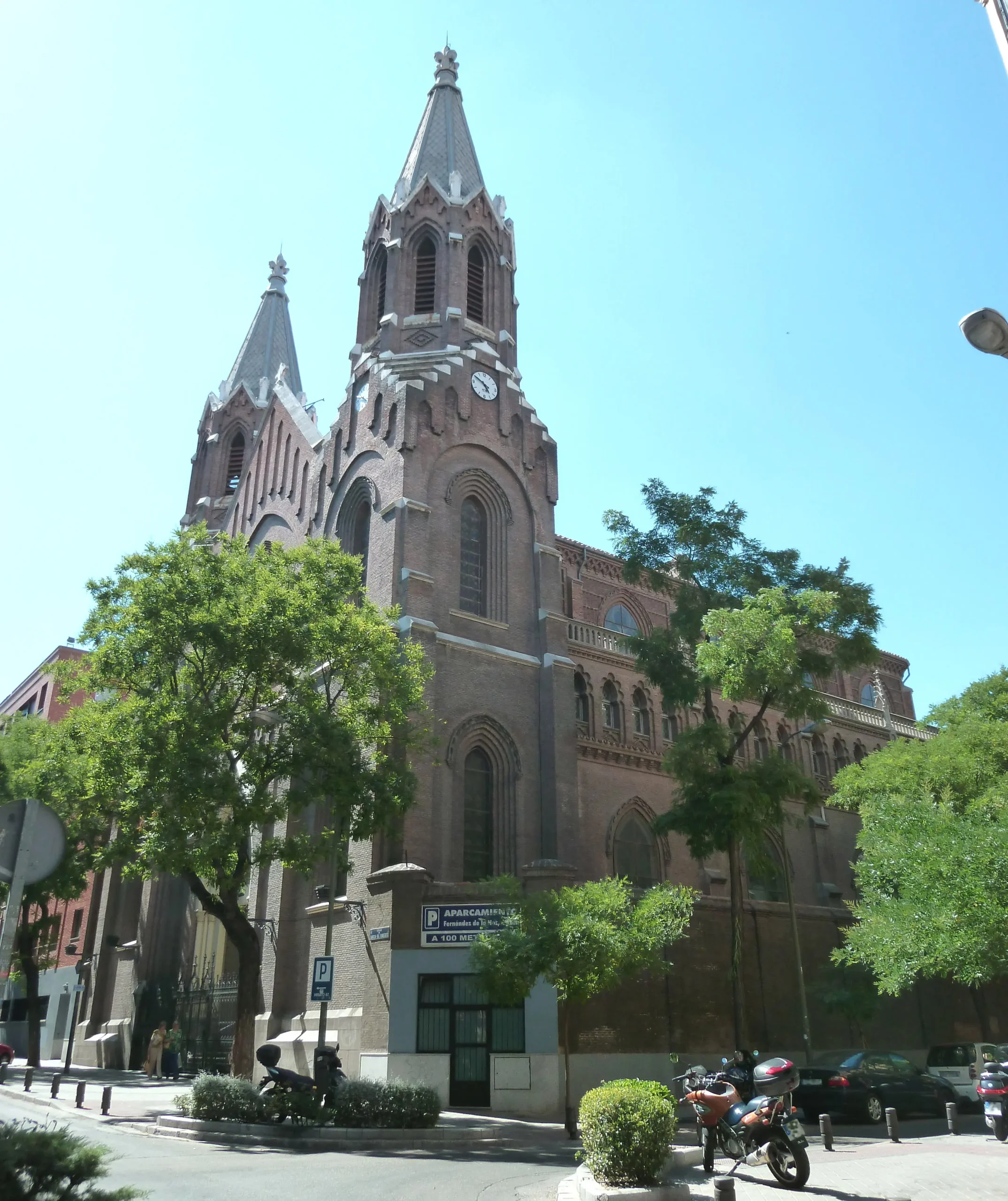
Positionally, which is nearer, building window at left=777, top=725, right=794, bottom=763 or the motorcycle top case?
the motorcycle top case

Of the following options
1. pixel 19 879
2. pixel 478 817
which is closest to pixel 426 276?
pixel 478 817

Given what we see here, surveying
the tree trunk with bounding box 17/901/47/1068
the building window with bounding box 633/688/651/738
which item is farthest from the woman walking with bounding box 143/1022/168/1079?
the building window with bounding box 633/688/651/738

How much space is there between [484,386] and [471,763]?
12190 millimetres

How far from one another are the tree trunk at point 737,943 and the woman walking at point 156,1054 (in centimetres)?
1505

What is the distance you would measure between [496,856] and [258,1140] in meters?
11.3

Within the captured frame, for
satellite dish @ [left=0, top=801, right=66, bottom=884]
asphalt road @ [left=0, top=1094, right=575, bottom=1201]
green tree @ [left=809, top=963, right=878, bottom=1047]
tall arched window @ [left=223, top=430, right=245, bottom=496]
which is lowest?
asphalt road @ [left=0, top=1094, right=575, bottom=1201]

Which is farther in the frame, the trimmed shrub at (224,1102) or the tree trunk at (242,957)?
A: the tree trunk at (242,957)

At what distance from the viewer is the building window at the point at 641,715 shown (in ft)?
105

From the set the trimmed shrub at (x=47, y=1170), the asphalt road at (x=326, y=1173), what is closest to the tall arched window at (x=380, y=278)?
the asphalt road at (x=326, y=1173)

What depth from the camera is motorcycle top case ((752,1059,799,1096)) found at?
11602 mm

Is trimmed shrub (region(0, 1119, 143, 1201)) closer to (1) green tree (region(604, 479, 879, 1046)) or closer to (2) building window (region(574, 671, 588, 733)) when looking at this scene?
(1) green tree (region(604, 479, 879, 1046))

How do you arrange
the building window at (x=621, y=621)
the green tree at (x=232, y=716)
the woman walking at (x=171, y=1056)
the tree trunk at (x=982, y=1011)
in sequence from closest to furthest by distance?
the green tree at (x=232, y=716)
the woman walking at (x=171, y=1056)
the tree trunk at (x=982, y=1011)
the building window at (x=621, y=621)

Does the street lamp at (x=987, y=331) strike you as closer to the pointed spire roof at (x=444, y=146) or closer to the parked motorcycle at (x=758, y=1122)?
the parked motorcycle at (x=758, y=1122)

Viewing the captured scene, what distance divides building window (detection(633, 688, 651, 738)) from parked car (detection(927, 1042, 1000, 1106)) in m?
11.7
